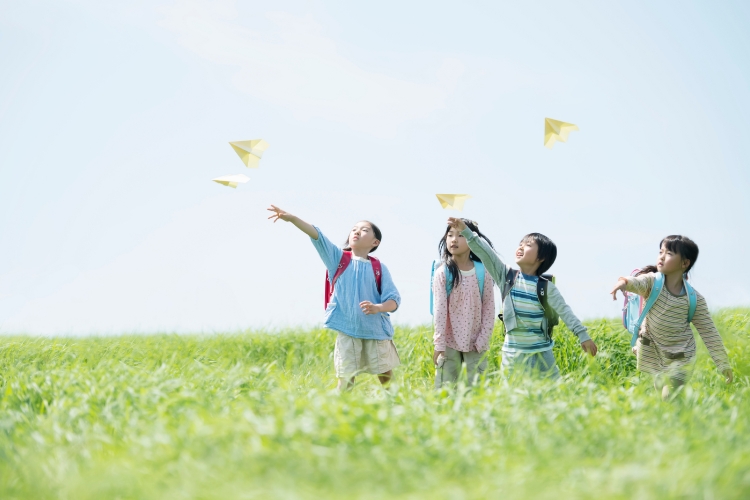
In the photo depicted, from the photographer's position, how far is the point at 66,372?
18.8 ft

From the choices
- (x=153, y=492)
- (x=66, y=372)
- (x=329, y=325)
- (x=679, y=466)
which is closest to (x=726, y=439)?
(x=679, y=466)

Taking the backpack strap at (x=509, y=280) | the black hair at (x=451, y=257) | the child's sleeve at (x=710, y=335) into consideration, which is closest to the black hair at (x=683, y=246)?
the child's sleeve at (x=710, y=335)

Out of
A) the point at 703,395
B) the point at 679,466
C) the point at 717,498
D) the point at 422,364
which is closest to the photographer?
the point at 717,498

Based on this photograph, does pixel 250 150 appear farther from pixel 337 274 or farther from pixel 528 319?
pixel 528 319

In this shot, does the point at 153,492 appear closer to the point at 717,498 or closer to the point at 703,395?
the point at 717,498

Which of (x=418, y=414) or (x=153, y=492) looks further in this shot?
(x=418, y=414)

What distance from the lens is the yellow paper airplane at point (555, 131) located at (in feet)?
22.5

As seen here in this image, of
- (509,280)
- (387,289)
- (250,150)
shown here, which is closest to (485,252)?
(509,280)

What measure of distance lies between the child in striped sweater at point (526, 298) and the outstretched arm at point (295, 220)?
130 centimetres

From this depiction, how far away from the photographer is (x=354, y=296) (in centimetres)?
649

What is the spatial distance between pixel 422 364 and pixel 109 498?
19.4 feet

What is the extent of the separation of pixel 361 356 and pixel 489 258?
1.53 metres

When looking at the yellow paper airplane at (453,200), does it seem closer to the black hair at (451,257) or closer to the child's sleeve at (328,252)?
the black hair at (451,257)

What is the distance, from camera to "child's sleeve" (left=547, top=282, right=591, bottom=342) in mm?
5680
